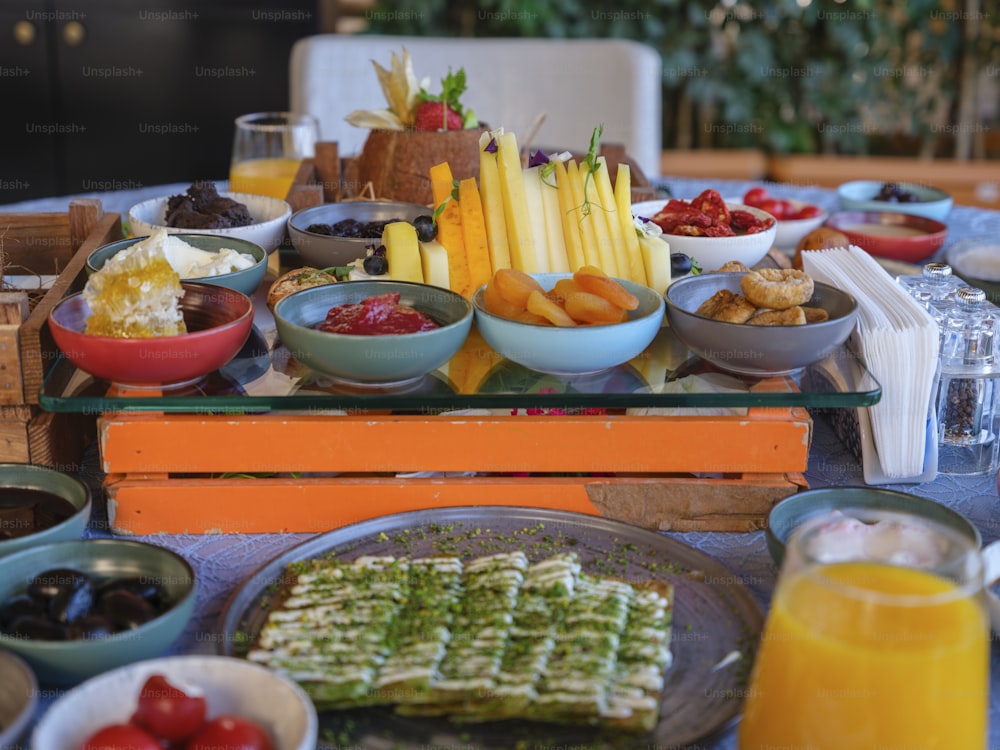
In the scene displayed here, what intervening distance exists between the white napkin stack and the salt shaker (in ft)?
0.23

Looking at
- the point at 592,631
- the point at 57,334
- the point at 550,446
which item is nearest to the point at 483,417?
the point at 550,446

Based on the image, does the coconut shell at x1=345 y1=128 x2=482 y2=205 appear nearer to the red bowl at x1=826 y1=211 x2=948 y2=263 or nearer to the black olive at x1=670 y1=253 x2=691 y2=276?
the black olive at x1=670 y1=253 x2=691 y2=276

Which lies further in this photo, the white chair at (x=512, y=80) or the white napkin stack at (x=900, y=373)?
the white chair at (x=512, y=80)

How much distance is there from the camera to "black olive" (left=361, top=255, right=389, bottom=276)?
1294 millimetres

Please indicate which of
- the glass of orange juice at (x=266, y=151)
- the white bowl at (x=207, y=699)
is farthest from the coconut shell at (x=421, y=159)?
the white bowl at (x=207, y=699)

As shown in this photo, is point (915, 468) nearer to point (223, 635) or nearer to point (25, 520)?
point (223, 635)

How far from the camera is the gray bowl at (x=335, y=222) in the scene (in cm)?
143

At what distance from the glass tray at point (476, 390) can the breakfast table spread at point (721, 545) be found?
137 millimetres

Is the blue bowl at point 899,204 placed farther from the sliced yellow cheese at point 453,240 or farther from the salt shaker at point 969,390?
the sliced yellow cheese at point 453,240

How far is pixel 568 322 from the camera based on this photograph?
1130 mm

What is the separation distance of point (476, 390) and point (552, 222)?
1.10 feet

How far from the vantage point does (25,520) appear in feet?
3.40

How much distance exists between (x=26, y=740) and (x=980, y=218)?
6.69 feet

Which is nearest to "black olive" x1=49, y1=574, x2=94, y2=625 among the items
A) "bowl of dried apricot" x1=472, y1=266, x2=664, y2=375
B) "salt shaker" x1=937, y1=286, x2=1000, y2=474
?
"bowl of dried apricot" x1=472, y1=266, x2=664, y2=375
